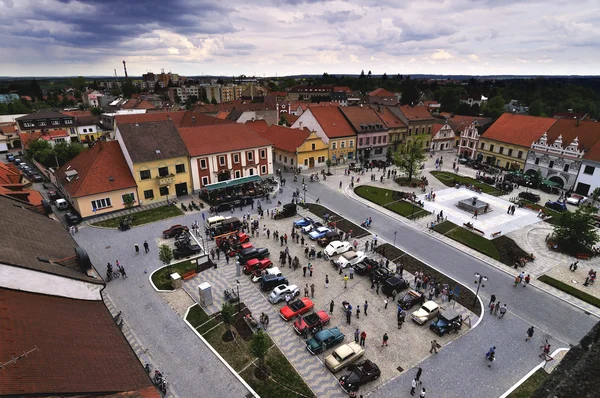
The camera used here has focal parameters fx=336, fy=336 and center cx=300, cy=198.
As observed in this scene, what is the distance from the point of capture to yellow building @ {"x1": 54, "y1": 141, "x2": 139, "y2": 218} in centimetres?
3953

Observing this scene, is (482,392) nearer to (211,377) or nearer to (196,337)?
(211,377)

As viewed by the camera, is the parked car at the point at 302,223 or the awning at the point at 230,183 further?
the awning at the point at 230,183

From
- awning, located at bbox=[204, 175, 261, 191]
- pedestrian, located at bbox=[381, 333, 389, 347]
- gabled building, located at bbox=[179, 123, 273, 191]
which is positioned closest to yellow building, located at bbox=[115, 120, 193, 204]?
gabled building, located at bbox=[179, 123, 273, 191]

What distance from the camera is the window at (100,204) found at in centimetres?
4024

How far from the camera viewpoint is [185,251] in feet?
106

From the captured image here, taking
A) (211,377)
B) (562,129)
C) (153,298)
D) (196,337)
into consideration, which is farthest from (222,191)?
(562,129)

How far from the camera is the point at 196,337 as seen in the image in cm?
2270

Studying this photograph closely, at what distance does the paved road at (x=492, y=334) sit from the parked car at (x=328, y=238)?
6604mm

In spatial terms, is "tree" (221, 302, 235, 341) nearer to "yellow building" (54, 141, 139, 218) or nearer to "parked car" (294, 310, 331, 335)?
"parked car" (294, 310, 331, 335)

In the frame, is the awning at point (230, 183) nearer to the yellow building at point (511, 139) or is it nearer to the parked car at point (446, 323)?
the parked car at point (446, 323)

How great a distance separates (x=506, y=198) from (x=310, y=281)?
3619 centimetres

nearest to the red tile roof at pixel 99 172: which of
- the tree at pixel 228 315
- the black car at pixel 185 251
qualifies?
the black car at pixel 185 251

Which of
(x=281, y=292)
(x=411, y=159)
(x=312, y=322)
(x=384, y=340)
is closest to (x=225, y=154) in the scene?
(x=281, y=292)

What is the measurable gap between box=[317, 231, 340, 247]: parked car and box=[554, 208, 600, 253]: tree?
23224mm
